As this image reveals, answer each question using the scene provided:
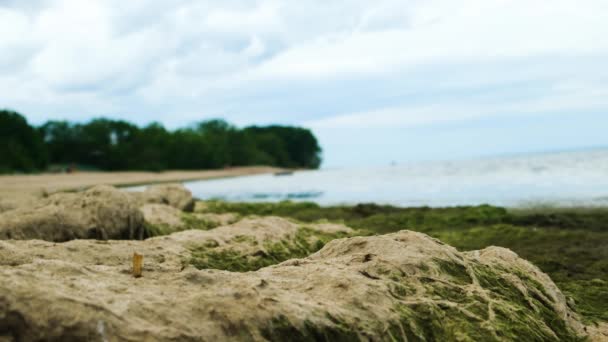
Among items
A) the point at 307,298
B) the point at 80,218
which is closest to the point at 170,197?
the point at 80,218

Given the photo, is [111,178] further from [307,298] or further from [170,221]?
[307,298]

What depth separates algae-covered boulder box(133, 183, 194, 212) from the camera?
16812 millimetres

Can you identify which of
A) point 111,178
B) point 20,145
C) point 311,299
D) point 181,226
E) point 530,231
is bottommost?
point 530,231

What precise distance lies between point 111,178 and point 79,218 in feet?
182

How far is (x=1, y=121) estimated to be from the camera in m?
63.7

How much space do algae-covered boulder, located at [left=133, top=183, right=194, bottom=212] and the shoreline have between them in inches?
770

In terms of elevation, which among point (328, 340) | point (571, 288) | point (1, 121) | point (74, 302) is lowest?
point (571, 288)

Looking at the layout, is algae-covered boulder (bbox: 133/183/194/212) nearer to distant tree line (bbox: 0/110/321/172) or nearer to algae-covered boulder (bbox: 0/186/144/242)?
algae-covered boulder (bbox: 0/186/144/242)

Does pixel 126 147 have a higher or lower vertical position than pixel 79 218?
higher

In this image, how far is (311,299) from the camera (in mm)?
3479

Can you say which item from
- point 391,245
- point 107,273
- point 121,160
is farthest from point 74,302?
point 121,160

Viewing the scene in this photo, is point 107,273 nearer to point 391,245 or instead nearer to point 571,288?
point 391,245

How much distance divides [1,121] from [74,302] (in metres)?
68.7

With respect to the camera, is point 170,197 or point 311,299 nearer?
point 311,299
